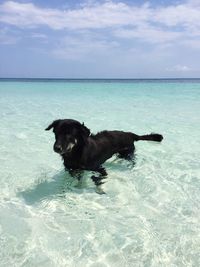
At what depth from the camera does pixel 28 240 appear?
467 centimetres

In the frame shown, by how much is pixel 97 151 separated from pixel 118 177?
0.58m

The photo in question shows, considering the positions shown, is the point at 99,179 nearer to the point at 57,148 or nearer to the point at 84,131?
the point at 84,131

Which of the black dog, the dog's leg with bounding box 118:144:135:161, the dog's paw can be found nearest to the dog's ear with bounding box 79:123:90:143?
the black dog

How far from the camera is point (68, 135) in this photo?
20.9 feet

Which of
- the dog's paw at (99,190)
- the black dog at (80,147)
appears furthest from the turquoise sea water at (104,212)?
the black dog at (80,147)

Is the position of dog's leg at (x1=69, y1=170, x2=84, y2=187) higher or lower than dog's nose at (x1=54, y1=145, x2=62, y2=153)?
lower

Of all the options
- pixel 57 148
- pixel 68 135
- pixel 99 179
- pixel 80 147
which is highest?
pixel 68 135

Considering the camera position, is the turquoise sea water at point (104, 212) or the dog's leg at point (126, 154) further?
the dog's leg at point (126, 154)

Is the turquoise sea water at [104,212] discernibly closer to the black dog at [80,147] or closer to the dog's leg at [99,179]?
the dog's leg at [99,179]

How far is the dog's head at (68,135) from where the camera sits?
6.21m

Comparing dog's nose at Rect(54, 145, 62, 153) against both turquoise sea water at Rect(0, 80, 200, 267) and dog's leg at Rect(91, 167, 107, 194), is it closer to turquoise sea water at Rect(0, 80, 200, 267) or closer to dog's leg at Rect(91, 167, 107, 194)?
turquoise sea water at Rect(0, 80, 200, 267)

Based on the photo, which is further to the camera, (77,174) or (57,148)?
(77,174)

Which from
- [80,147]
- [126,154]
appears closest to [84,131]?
[80,147]

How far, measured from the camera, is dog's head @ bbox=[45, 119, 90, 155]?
621 centimetres
